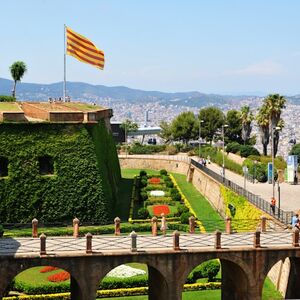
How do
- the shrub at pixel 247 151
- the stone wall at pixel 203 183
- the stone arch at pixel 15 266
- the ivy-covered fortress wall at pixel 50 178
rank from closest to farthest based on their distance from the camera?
1. the stone arch at pixel 15 266
2. the stone wall at pixel 203 183
3. the ivy-covered fortress wall at pixel 50 178
4. the shrub at pixel 247 151

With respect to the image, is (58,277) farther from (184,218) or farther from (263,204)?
(263,204)

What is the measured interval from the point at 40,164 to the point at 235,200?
17458 millimetres

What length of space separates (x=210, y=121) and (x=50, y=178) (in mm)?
74957

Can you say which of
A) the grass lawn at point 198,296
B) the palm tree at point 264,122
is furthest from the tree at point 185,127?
the grass lawn at point 198,296

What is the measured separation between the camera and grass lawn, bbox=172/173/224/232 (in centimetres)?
5144

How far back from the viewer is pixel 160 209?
6078cm

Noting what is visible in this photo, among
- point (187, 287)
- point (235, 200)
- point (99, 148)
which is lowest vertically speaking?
point (187, 287)

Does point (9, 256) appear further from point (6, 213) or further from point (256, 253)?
point (6, 213)

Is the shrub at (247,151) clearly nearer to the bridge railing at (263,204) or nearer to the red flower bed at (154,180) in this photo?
the red flower bed at (154,180)

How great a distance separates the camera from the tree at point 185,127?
4811 inches

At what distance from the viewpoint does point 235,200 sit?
2092 inches

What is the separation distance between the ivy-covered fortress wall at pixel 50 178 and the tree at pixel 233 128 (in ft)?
229

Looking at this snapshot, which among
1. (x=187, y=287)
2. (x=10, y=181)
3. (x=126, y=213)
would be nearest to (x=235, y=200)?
(x=126, y=213)

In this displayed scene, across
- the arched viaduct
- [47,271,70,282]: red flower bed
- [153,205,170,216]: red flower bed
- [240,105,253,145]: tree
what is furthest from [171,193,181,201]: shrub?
[240,105,253,145]: tree
